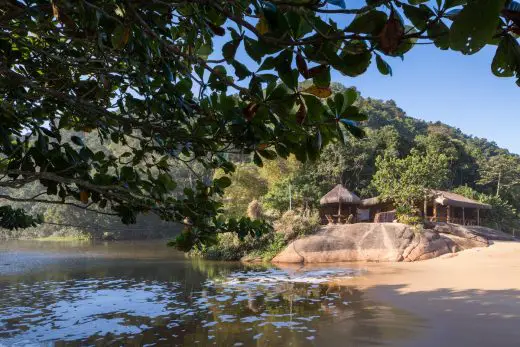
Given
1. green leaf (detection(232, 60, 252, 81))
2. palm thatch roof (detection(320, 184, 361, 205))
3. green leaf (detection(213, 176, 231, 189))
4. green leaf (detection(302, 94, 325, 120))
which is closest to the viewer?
green leaf (detection(302, 94, 325, 120))

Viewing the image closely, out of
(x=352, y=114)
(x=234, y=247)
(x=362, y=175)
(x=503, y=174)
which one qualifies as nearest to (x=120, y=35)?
(x=352, y=114)

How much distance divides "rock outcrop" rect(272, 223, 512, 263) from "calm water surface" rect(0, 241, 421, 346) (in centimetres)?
340

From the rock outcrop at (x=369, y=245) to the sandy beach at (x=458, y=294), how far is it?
0.90m

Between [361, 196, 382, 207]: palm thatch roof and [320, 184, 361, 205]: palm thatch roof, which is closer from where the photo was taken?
[320, 184, 361, 205]: palm thatch roof

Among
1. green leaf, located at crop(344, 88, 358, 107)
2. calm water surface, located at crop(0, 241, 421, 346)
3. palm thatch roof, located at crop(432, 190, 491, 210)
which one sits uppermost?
palm thatch roof, located at crop(432, 190, 491, 210)

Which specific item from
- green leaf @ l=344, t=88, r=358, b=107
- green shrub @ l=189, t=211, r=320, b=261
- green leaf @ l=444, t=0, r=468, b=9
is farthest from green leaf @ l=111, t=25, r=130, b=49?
green shrub @ l=189, t=211, r=320, b=261

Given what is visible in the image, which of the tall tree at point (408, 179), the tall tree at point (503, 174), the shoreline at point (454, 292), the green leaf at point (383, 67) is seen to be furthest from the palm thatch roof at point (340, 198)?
the green leaf at point (383, 67)

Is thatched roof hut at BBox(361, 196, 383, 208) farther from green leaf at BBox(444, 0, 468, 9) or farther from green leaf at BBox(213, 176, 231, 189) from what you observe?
green leaf at BBox(444, 0, 468, 9)

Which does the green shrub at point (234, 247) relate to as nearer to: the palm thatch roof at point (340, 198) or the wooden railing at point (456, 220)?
the palm thatch roof at point (340, 198)

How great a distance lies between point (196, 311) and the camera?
8195mm

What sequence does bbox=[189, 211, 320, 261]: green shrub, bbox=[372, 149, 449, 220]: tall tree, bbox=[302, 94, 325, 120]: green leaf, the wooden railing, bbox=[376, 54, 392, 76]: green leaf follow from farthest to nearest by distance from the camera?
the wooden railing → bbox=[372, 149, 449, 220]: tall tree → bbox=[189, 211, 320, 261]: green shrub → bbox=[302, 94, 325, 120]: green leaf → bbox=[376, 54, 392, 76]: green leaf

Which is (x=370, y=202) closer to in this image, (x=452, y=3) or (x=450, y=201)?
(x=450, y=201)

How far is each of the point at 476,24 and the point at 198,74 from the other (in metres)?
1.32

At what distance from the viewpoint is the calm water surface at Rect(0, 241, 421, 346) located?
6414 mm
